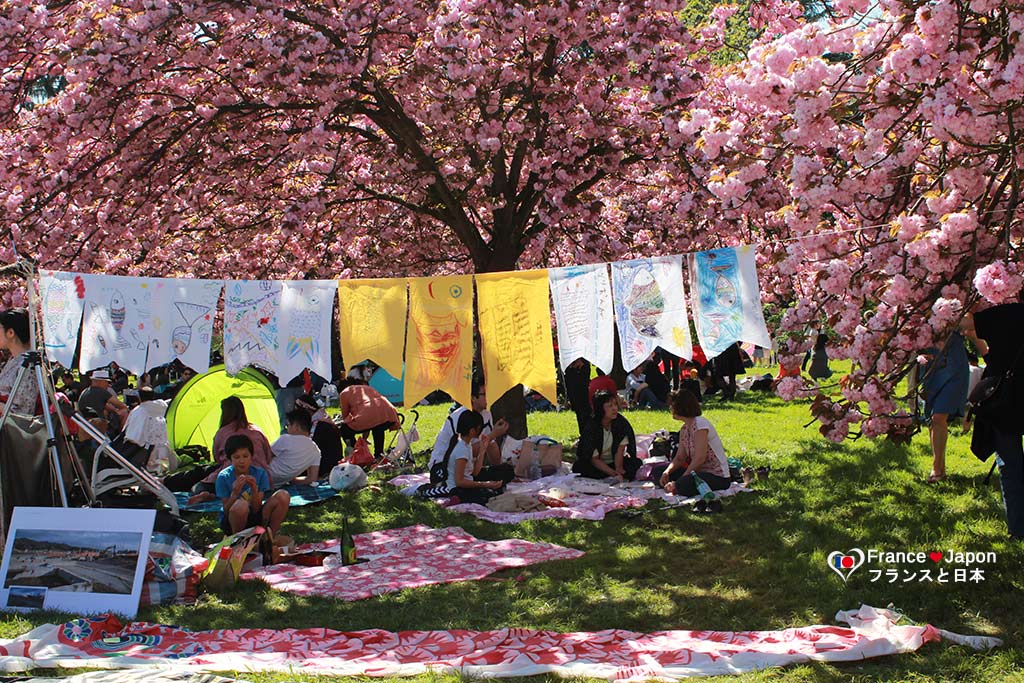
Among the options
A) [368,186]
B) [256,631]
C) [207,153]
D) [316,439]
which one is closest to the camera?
[256,631]

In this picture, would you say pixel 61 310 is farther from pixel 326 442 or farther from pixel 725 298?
pixel 725 298

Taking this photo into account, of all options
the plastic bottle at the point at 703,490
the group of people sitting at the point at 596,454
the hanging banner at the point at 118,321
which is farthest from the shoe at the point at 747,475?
the hanging banner at the point at 118,321

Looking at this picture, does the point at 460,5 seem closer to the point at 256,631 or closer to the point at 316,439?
the point at 316,439

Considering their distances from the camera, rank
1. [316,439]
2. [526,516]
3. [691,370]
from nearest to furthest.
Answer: [526,516], [316,439], [691,370]

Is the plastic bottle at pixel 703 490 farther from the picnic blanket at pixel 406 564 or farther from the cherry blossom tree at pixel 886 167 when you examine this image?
the cherry blossom tree at pixel 886 167

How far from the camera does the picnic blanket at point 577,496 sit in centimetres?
891

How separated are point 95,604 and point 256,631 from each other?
3.88ft

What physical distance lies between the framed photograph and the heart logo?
14.7 ft

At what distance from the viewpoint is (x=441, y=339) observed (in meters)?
7.49

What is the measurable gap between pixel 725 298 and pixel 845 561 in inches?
76.3

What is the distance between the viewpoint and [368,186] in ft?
42.0

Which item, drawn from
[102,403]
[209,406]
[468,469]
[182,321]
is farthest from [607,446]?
[102,403]

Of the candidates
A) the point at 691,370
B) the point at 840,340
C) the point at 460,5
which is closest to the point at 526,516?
the point at 840,340

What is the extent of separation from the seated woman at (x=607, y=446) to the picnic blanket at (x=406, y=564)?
2538 millimetres
